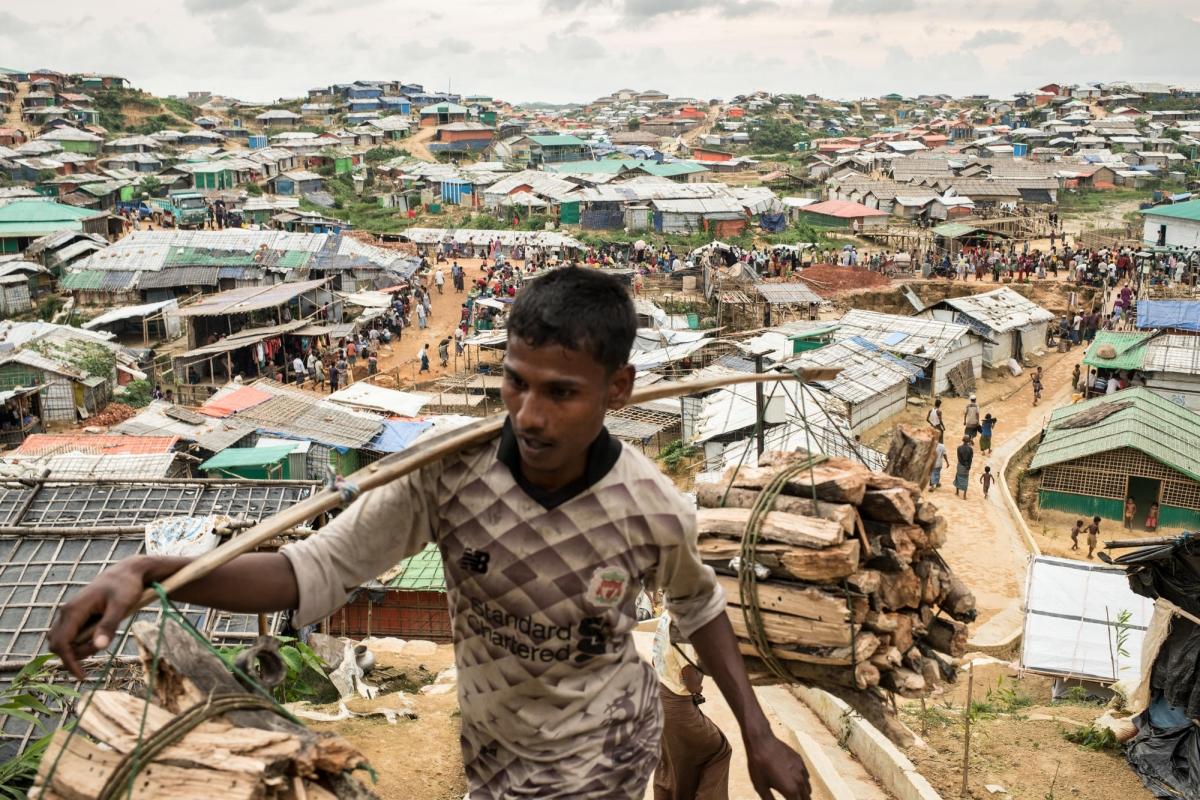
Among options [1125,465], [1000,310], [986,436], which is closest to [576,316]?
[1125,465]

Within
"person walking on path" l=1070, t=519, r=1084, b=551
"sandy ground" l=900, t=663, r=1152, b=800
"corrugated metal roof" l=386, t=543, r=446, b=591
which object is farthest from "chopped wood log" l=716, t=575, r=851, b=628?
"person walking on path" l=1070, t=519, r=1084, b=551

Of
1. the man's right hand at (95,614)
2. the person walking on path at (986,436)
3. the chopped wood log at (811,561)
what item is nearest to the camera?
the man's right hand at (95,614)

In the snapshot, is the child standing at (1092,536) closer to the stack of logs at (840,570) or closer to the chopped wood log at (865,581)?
the stack of logs at (840,570)

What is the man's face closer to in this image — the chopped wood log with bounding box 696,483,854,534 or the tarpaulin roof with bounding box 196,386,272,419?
the chopped wood log with bounding box 696,483,854,534

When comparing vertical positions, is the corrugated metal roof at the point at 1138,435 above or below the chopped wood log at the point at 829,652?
below

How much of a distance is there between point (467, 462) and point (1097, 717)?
7.19 metres

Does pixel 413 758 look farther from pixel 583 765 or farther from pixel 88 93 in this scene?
pixel 88 93

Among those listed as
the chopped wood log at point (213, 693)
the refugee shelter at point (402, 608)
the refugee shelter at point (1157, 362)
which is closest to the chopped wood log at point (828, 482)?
the chopped wood log at point (213, 693)

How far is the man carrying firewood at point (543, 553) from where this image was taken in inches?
78.8

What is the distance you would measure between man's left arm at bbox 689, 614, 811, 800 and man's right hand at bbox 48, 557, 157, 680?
4.38 feet

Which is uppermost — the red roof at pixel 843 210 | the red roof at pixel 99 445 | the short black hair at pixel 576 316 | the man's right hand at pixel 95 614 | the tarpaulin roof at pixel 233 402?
the short black hair at pixel 576 316

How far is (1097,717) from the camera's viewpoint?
24.9ft

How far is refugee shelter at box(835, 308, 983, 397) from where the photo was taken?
24062 millimetres

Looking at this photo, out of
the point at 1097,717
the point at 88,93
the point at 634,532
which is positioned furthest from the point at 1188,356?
the point at 88,93
